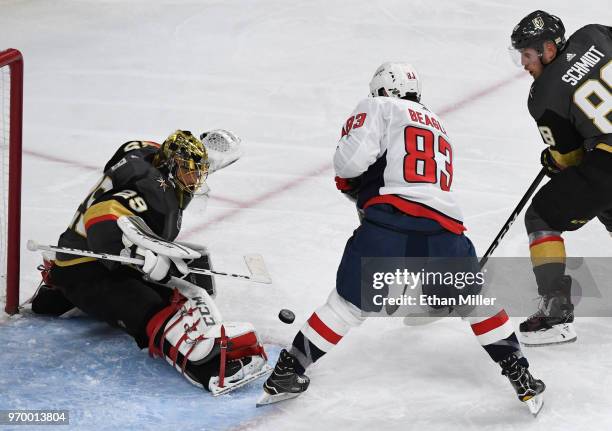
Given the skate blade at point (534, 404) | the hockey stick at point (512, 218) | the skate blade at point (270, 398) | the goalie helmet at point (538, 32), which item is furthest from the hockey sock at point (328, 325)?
the goalie helmet at point (538, 32)

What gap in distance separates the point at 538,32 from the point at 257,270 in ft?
3.68

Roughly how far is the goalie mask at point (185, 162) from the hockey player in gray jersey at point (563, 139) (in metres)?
1.04

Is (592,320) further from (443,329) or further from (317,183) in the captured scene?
(317,183)

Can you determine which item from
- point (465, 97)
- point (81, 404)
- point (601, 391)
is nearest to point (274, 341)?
point (81, 404)

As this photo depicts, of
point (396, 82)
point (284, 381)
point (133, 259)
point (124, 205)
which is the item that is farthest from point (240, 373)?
point (396, 82)

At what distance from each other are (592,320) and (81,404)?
5.53ft

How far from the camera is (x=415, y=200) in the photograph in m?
3.05

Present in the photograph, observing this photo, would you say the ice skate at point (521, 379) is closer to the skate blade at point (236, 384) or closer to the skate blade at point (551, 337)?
the skate blade at point (551, 337)

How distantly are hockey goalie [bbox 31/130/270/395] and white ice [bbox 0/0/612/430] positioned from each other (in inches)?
9.7

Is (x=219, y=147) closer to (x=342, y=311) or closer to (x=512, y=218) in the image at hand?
(x=342, y=311)

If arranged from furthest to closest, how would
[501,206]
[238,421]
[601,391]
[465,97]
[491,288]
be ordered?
[465,97], [501,206], [491,288], [601,391], [238,421]

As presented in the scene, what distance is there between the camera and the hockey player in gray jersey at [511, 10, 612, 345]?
3.40 meters

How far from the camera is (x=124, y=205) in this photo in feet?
10.8

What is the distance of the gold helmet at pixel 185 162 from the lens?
328cm
